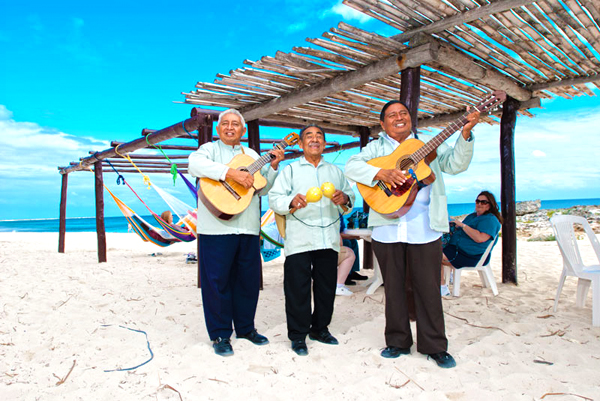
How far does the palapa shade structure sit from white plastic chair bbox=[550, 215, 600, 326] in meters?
1.10

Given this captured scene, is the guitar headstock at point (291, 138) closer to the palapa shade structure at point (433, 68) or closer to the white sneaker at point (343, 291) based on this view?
the palapa shade structure at point (433, 68)

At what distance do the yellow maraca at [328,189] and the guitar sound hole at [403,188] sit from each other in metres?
0.35

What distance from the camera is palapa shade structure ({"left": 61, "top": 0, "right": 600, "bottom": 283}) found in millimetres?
2867

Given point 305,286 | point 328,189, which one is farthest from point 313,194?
point 305,286

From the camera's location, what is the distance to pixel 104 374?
2.21 meters

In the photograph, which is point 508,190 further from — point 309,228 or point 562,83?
point 309,228

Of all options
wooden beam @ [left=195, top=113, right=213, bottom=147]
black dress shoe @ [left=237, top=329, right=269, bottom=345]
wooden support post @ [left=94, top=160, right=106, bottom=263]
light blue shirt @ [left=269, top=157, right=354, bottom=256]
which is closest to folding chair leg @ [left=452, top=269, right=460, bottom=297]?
light blue shirt @ [left=269, top=157, right=354, bottom=256]

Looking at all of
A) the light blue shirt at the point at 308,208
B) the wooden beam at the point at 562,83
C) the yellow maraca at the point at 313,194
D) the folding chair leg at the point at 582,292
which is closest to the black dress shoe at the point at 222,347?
the light blue shirt at the point at 308,208

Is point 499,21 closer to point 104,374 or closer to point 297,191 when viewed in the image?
point 297,191

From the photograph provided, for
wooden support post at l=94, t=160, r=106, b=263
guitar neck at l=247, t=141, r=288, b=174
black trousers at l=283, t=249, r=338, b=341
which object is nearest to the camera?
black trousers at l=283, t=249, r=338, b=341

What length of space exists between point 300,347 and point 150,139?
3.66 m

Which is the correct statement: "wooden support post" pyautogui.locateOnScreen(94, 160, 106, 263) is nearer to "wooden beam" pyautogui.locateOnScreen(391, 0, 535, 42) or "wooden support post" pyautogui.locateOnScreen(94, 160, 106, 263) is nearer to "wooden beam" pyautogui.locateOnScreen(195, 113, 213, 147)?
"wooden beam" pyautogui.locateOnScreen(195, 113, 213, 147)

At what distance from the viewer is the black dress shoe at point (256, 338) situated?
259 cm

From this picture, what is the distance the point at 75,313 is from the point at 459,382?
3004mm
